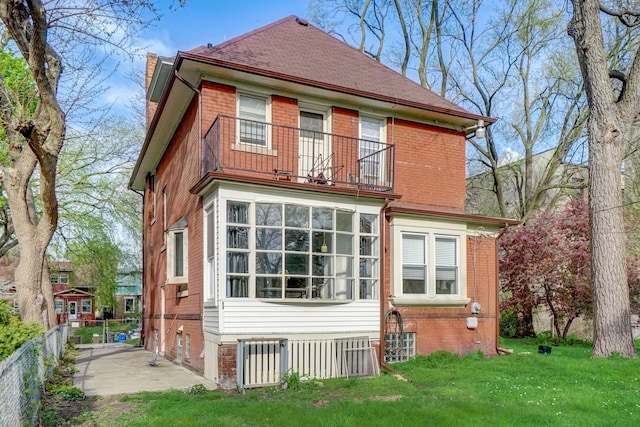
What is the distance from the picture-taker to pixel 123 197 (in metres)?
22.8

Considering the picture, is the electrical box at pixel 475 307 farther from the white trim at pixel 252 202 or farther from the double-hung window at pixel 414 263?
the white trim at pixel 252 202

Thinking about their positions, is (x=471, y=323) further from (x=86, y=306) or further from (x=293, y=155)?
(x=86, y=306)

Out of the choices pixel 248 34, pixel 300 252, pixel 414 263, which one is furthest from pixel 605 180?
pixel 248 34

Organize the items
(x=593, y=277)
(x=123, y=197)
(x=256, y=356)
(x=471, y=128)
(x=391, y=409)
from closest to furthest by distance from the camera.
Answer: (x=391, y=409), (x=256, y=356), (x=593, y=277), (x=471, y=128), (x=123, y=197)

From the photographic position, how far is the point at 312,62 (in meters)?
12.7

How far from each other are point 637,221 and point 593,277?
8.64 meters

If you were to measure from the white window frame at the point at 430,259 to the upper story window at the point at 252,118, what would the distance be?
144 inches

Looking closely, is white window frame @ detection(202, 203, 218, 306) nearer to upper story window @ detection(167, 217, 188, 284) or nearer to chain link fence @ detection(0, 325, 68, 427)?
upper story window @ detection(167, 217, 188, 284)

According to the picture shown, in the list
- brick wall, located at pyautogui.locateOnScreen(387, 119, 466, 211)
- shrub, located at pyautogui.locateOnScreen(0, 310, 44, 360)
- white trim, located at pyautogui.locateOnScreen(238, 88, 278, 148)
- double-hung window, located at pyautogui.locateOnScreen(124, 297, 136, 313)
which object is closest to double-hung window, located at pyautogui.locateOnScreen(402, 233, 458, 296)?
brick wall, located at pyautogui.locateOnScreen(387, 119, 466, 211)

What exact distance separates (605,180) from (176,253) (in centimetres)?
1094

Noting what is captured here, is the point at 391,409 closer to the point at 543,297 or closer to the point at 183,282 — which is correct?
the point at 183,282

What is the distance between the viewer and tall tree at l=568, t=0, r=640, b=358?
1219 centimetres

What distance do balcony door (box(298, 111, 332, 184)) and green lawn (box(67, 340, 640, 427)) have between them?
4.60 meters

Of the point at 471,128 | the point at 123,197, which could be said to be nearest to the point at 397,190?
the point at 471,128
